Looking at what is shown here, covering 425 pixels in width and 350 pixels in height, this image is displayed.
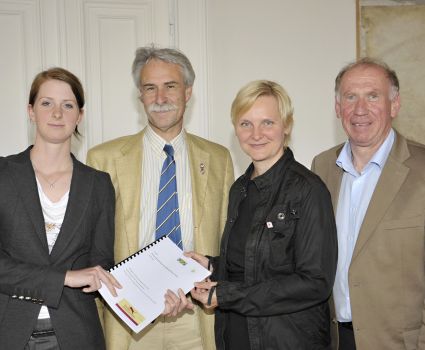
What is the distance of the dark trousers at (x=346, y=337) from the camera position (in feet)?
7.42

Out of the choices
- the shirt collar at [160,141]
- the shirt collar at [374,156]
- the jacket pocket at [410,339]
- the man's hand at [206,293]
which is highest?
the shirt collar at [160,141]

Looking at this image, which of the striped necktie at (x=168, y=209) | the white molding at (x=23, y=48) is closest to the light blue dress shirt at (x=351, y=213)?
the striped necktie at (x=168, y=209)

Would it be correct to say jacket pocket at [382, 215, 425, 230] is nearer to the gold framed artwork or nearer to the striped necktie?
the striped necktie

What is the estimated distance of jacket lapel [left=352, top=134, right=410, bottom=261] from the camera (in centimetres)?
215

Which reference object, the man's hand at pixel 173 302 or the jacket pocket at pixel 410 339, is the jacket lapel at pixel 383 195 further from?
the man's hand at pixel 173 302

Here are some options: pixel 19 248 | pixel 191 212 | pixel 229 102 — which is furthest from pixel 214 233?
pixel 229 102

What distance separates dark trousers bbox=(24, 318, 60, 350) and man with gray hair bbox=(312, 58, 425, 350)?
1.29m

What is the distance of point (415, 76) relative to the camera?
4.14 m

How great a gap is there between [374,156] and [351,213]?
29 cm

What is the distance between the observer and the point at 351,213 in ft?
7.53

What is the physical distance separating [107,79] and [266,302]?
2489 mm

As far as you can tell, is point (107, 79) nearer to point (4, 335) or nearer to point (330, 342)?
point (4, 335)

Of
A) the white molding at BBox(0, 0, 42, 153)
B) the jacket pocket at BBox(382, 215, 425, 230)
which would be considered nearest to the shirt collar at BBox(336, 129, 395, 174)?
the jacket pocket at BBox(382, 215, 425, 230)

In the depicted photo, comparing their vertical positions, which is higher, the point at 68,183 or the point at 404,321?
the point at 68,183
